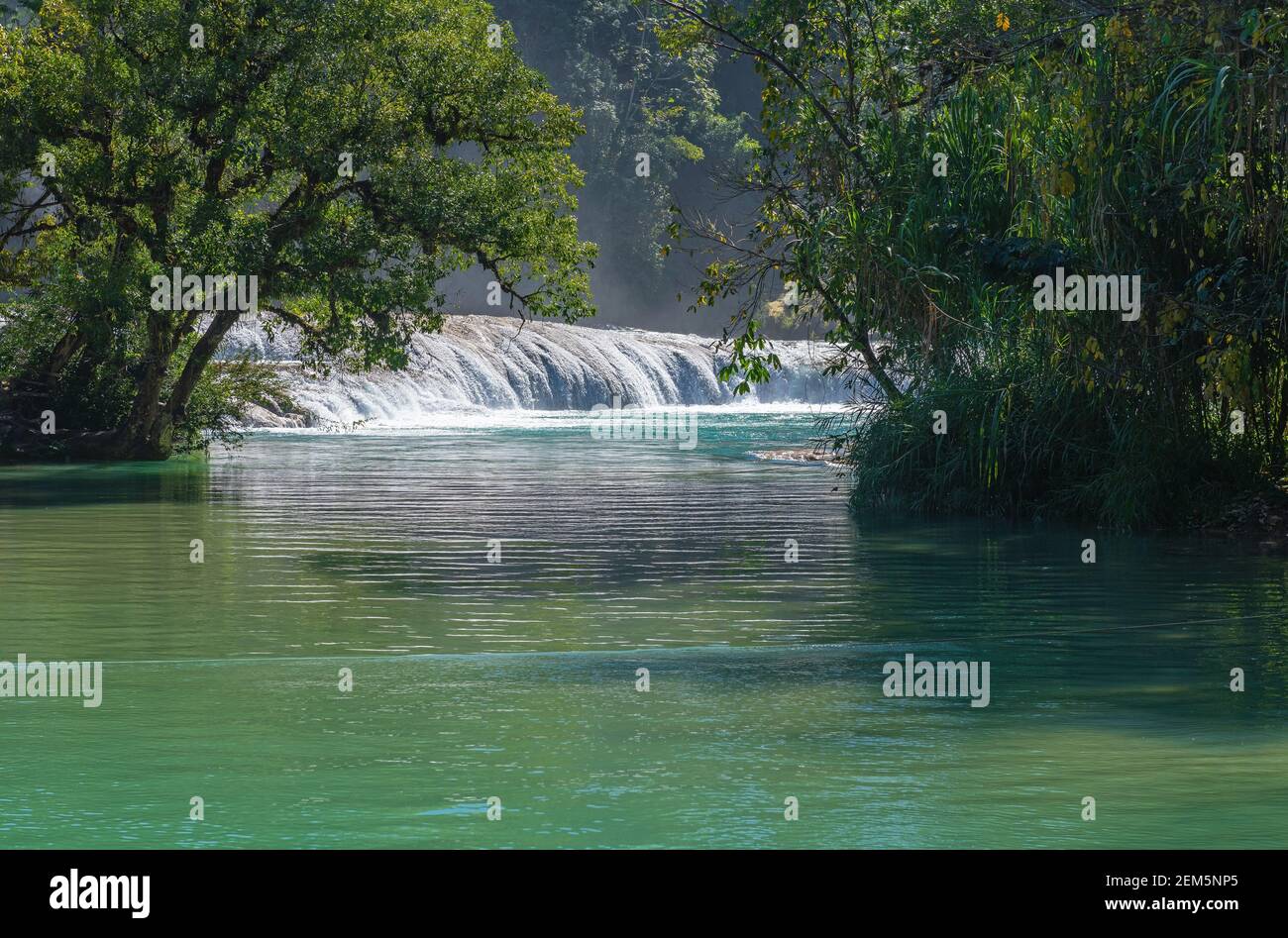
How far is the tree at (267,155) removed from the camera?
2381 centimetres

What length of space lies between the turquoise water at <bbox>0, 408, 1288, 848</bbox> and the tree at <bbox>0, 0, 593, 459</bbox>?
6882mm

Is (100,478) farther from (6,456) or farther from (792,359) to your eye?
(792,359)

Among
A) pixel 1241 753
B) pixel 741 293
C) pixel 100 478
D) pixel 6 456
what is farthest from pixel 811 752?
pixel 741 293

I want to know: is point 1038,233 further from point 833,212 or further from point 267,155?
point 267,155

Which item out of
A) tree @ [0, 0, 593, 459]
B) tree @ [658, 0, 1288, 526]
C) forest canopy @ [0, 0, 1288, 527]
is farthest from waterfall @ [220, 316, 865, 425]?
tree @ [658, 0, 1288, 526]

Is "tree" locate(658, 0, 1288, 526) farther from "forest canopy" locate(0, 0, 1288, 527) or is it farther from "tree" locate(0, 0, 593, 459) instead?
"tree" locate(0, 0, 593, 459)

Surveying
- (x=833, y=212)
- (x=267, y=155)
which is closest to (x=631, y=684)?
(x=833, y=212)

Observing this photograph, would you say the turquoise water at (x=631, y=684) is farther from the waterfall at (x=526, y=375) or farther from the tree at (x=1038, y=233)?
the waterfall at (x=526, y=375)

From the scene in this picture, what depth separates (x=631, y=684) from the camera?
8875mm

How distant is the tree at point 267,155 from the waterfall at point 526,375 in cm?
1311

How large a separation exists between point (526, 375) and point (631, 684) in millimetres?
38782

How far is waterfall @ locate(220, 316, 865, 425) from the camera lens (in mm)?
41344

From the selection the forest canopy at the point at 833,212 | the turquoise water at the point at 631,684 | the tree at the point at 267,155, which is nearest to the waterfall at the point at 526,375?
the forest canopy at the point at 833,212

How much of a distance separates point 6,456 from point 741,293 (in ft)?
150
